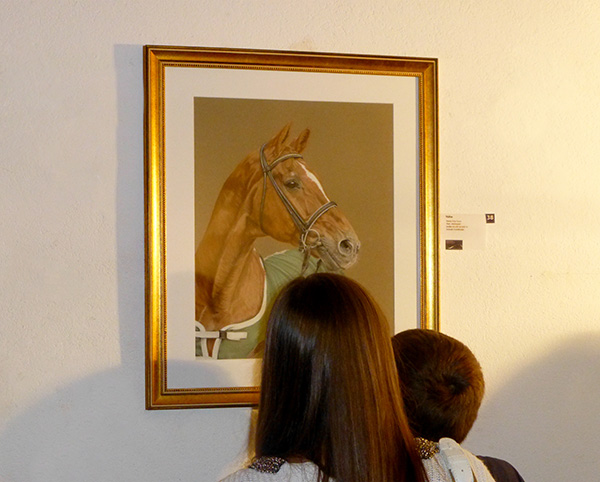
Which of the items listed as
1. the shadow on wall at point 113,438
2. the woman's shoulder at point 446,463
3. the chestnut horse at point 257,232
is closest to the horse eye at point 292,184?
the chestnut horse at point 257,232

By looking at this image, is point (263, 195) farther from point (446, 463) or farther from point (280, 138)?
point (446, 463)

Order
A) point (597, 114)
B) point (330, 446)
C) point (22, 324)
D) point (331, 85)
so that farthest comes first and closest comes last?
point (597, 114) < point (331, 85) < point (22, 324) < point (330, 446)

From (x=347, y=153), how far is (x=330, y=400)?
3.29 feet

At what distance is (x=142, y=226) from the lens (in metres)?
1.86

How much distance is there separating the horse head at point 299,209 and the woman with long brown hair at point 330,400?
2.66ft

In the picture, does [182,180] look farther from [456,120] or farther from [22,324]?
[456,120]

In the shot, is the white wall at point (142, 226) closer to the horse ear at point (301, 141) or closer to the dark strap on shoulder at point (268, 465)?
the horse ear at point (301, 141)

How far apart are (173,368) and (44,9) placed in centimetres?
98

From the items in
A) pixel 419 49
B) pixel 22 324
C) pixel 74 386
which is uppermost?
pixel 419 49

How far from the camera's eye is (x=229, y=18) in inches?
75.0

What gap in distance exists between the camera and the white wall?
1.81 metres

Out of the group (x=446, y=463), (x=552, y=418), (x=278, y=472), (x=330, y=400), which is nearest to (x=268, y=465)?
(x=278, y=472)

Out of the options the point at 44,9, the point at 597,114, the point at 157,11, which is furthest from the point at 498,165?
the point at 44,9

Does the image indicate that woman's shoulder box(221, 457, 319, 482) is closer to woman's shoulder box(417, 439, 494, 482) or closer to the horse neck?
woman's shoulder box(417, 439, 494, 482)
